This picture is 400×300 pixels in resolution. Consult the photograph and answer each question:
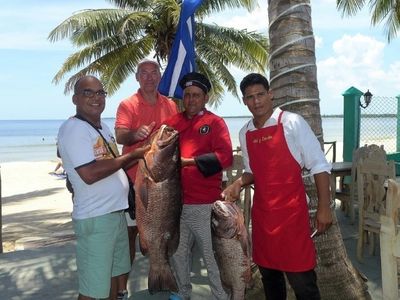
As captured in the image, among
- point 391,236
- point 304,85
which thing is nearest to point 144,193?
point 391,236

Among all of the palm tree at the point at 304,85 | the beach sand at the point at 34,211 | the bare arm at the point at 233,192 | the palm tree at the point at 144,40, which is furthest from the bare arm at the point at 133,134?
the palm tree at the point at 144,40

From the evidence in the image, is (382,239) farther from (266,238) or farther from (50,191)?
(50,191)

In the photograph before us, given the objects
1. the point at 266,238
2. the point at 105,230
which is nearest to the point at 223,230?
the point at 266,238

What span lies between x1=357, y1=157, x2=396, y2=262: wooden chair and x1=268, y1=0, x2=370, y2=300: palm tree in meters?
1.75

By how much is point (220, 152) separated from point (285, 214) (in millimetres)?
695

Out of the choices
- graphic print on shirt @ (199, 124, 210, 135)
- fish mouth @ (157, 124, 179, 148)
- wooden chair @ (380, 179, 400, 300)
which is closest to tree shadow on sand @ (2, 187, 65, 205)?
graphic print on shirt @ (199, 124, 210, 135)

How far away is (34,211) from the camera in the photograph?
12.7 m

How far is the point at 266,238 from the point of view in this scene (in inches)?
128

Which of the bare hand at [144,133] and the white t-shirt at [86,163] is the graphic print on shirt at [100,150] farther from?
the bare hand at [144,133]

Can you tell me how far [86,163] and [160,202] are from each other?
1.80 feet

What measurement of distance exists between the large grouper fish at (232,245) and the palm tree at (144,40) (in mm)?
12347

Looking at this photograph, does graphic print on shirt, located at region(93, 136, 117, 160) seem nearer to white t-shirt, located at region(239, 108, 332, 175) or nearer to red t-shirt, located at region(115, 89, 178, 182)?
red t-shirt, located at region(115, 89, 178, 182)

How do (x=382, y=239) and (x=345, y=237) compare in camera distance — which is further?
(x=345, y=237)

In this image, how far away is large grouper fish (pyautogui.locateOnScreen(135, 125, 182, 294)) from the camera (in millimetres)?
3045
